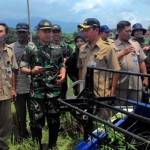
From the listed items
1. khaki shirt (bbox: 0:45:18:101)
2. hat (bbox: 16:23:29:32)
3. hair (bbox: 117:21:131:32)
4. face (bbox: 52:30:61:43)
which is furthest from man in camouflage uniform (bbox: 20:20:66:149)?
hat (bbox: 16:23:29:32)

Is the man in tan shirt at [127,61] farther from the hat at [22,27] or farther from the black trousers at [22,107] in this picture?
the black trousers at [22,107]

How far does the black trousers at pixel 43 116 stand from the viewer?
6.25 meters

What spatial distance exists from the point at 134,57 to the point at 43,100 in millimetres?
1533

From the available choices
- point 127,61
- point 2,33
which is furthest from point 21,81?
point 127,61

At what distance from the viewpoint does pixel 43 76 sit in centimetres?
629

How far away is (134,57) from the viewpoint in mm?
6805

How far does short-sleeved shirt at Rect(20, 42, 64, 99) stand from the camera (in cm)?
625

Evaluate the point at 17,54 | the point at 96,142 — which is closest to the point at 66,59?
the point at 17,54

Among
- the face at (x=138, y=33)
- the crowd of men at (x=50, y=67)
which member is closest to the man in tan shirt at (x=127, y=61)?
the crowd of men at (x=50, y=67)

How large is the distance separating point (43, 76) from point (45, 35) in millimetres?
559

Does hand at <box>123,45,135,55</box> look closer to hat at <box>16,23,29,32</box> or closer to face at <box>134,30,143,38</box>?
face at <box>134,30,143,38</box>

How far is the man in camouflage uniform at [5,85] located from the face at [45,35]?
50 cm

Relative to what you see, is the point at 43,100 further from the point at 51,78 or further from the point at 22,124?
the point at 22,124

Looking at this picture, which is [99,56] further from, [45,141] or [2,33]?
[45,141]
